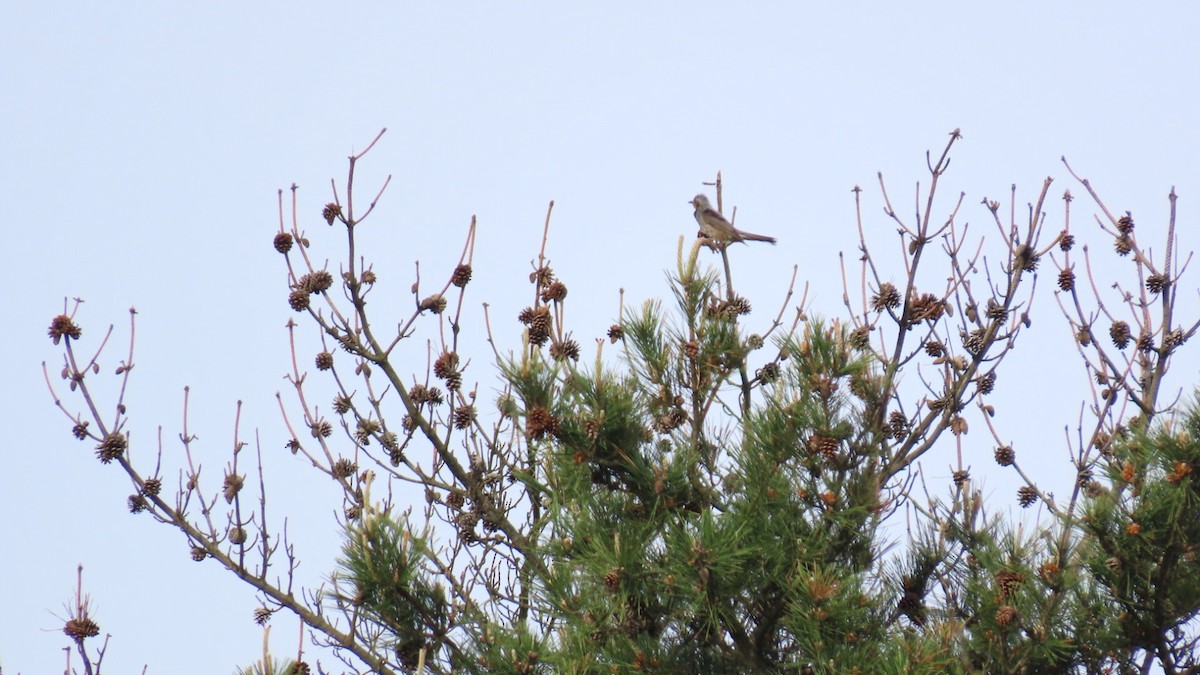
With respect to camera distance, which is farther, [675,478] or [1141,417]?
[1141,417]

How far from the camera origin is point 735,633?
14.9 ft

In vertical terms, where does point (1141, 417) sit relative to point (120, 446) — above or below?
below

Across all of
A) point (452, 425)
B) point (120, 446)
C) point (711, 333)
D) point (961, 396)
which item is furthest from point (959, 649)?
point (120, 446)

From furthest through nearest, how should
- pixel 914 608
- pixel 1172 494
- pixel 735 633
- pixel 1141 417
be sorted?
1. pixel 1141 417
2. pixel 914 608
3. pixel 735 633
4. pixel 1172 494

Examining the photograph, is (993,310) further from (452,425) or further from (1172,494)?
(452,425)

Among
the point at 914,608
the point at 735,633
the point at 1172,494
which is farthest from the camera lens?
the point at 914,608

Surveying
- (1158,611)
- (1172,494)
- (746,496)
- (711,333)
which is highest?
(711,333)

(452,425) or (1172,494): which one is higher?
(452,425)

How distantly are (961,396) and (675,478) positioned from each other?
→ 1.17 m

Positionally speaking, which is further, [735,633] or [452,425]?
[452,425]

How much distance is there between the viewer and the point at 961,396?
16.2ft

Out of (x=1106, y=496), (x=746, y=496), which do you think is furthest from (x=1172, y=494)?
(x=746, y=496)

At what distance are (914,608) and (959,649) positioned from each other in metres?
0.66

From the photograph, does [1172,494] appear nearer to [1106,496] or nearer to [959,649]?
[1106,496]
